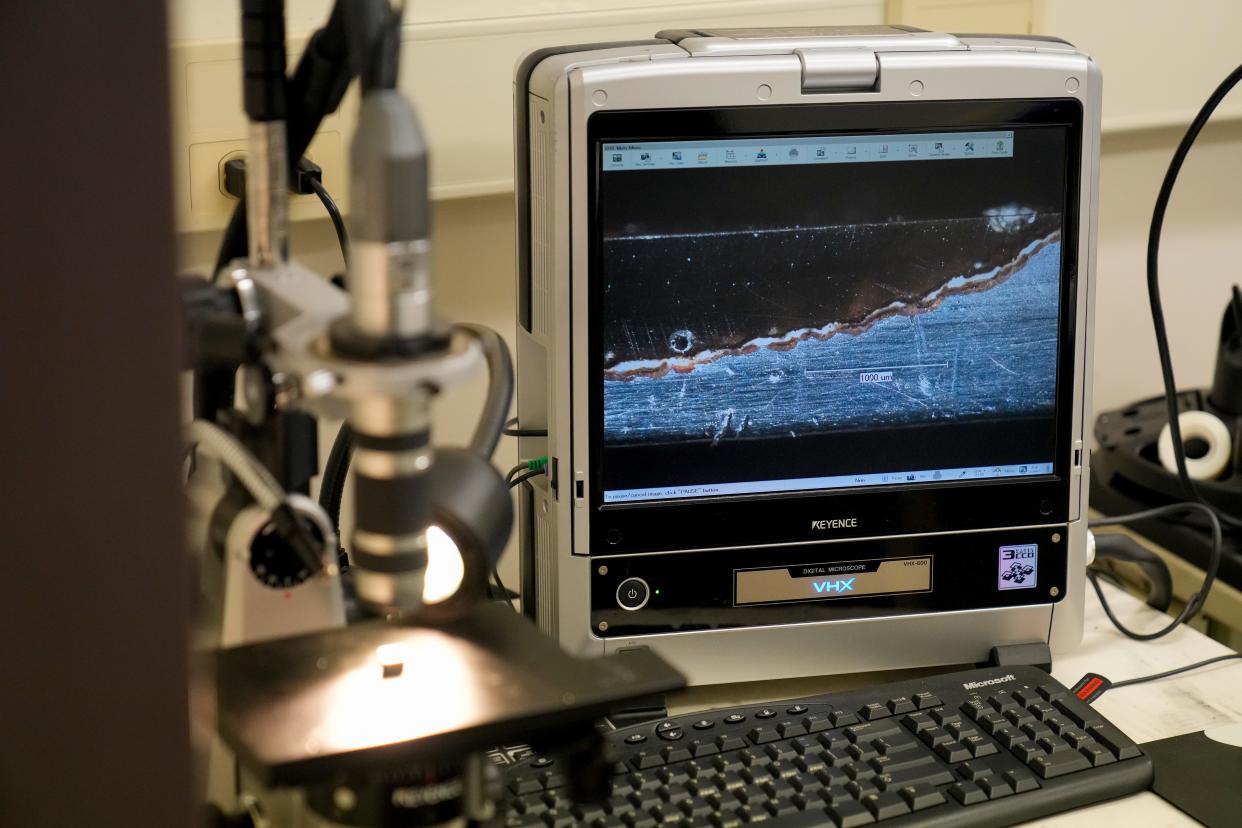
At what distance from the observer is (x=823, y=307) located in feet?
3.24

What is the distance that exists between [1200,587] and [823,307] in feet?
1.60

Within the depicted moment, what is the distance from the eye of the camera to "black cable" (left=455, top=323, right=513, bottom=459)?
2.12ft

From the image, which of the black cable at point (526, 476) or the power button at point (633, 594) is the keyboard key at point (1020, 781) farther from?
the black cable at point (526, 476)

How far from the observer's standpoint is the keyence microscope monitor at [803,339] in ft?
3.12

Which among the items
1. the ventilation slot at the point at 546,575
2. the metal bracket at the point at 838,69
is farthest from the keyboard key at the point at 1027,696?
the metal bracket at the point at 838,69

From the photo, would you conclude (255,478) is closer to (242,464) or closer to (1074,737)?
(242,464)

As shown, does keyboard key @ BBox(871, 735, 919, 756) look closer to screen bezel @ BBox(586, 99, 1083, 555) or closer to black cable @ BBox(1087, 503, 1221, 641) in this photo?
screen bezel @ BBox(586, 99, 1083, 555)

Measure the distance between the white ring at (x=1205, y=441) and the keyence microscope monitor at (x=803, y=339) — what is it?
0.31 metres

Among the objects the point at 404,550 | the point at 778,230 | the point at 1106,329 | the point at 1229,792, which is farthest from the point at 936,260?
the point at 1106,329

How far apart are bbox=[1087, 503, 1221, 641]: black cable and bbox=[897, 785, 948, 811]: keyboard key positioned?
0.35 meters

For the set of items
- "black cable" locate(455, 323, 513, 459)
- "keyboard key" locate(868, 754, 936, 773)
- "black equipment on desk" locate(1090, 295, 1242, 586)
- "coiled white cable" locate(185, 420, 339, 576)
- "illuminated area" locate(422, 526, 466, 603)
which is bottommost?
"keyboard key" locate(868, 754, 936, 773)

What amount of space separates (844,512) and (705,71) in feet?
1.08

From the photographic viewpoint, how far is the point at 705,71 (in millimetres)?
937

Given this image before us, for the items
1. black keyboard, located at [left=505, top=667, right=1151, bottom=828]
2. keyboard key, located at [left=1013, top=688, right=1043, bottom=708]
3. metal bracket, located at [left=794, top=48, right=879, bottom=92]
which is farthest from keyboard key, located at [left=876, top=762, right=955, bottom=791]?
metal bracket, located at [left=794, top=48, right=879, bottom=92]
